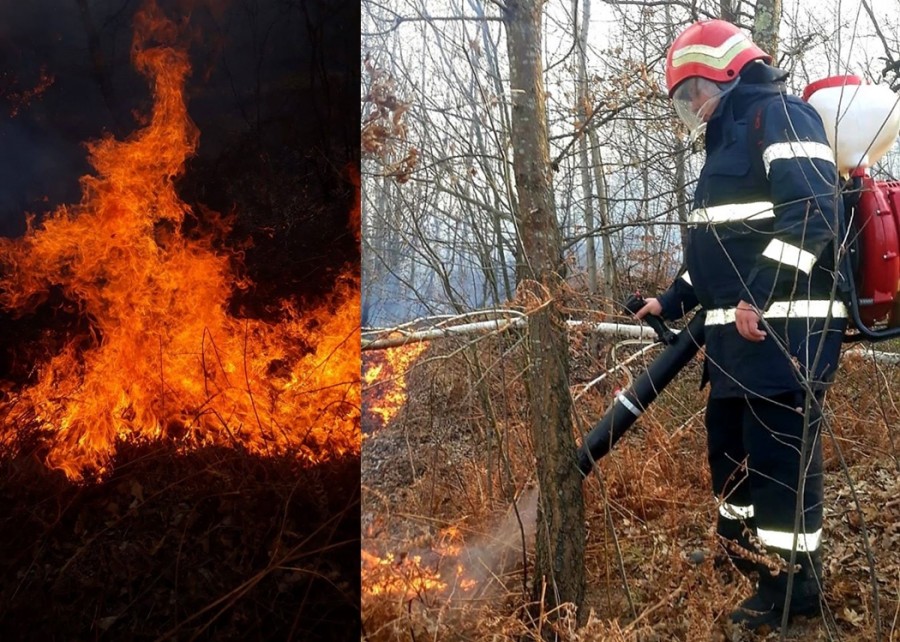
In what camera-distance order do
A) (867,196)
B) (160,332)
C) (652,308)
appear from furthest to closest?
(652,308) → (867,196) → (160,332)

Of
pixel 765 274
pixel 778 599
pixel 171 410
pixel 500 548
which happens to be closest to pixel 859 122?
pixel 765 274

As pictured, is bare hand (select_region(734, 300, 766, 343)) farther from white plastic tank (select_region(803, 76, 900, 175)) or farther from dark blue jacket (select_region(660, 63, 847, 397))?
white plastic tank (select_region(803, 76, 900, 175))

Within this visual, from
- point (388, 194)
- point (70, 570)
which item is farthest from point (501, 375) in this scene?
point (70, 570)

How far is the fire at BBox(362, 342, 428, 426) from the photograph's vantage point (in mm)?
2381

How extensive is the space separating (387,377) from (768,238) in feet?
4.75

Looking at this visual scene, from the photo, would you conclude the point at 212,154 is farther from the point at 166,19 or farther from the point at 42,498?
the point at 42,498

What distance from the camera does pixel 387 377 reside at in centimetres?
245

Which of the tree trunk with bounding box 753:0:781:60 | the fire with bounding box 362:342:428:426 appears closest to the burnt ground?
the fire with bounding box 362:342:428:426

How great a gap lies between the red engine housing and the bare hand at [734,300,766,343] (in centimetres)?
44

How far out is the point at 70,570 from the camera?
→ 1496mm

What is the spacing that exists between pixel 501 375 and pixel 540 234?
631mm

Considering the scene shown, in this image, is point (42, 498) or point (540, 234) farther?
point (540, 234)

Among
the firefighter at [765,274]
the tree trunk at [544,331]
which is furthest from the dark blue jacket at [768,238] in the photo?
the tree trunk at [544,331]

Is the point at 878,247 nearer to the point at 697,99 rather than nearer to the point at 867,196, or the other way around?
the point at 867,196
